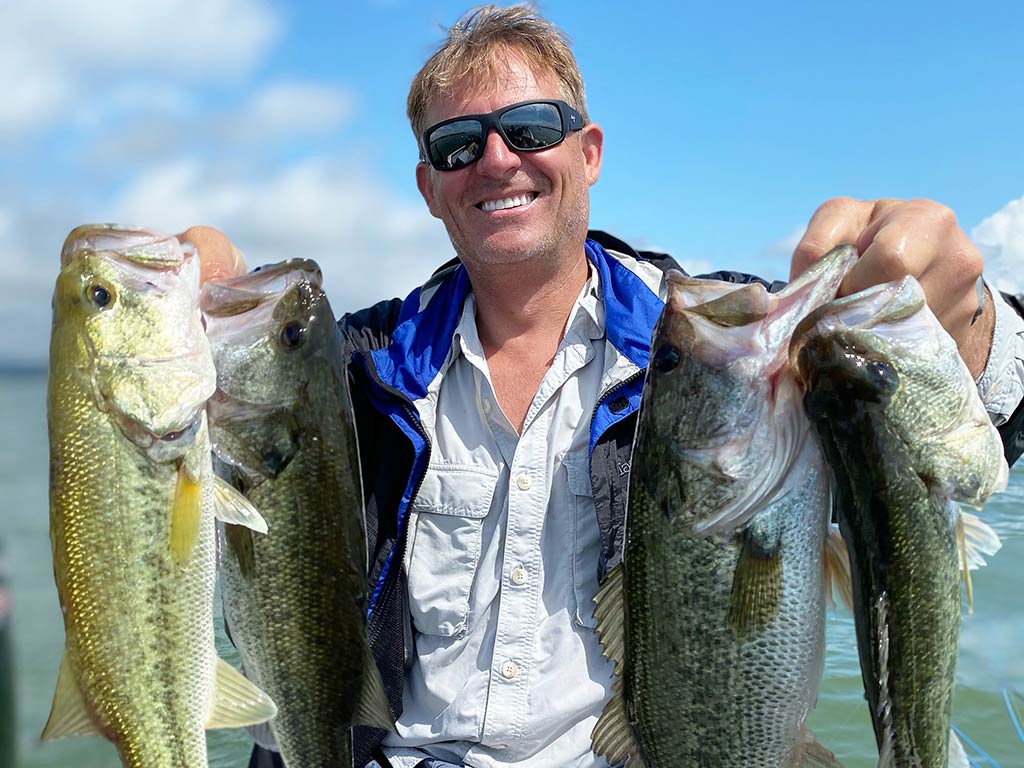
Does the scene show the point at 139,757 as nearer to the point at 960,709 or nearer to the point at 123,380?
the point at 123,380

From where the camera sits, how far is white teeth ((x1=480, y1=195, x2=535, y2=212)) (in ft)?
11.5

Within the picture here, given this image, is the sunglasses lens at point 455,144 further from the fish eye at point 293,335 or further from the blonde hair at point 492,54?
the fish eye at point 293,335

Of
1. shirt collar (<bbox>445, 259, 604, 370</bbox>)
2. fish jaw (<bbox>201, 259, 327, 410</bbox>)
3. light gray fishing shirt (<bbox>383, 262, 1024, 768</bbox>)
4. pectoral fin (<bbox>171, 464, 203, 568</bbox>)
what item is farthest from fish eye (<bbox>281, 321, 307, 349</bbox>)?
shirt collar (<bbox>445, 259, 604, 370</bbox>)

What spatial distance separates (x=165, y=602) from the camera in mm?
2357

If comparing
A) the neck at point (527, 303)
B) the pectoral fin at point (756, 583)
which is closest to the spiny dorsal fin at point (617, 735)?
the pectoral fin at point (756, 583)

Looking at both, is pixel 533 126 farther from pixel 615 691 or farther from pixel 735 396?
pixel 615 691

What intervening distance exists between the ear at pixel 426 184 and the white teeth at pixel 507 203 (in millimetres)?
440

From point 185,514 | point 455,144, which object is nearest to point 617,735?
point 185,514

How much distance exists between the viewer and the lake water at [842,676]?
6.25 metres

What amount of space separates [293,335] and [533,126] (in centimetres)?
149

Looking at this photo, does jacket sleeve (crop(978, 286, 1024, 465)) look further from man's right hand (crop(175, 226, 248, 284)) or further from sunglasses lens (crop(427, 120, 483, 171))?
man's right hand (crop(175, 226, 248, 284))

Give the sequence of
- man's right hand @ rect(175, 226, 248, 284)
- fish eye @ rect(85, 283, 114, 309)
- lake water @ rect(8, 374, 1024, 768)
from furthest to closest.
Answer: lake water @ rect(8, 374, 1024, 768), man's right hand @ rect(175, 226, 248, 284), fish eye @ rect(85, 283, 114, 309)

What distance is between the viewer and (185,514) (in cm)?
234

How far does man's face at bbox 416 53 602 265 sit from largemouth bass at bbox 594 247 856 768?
4.35ft
